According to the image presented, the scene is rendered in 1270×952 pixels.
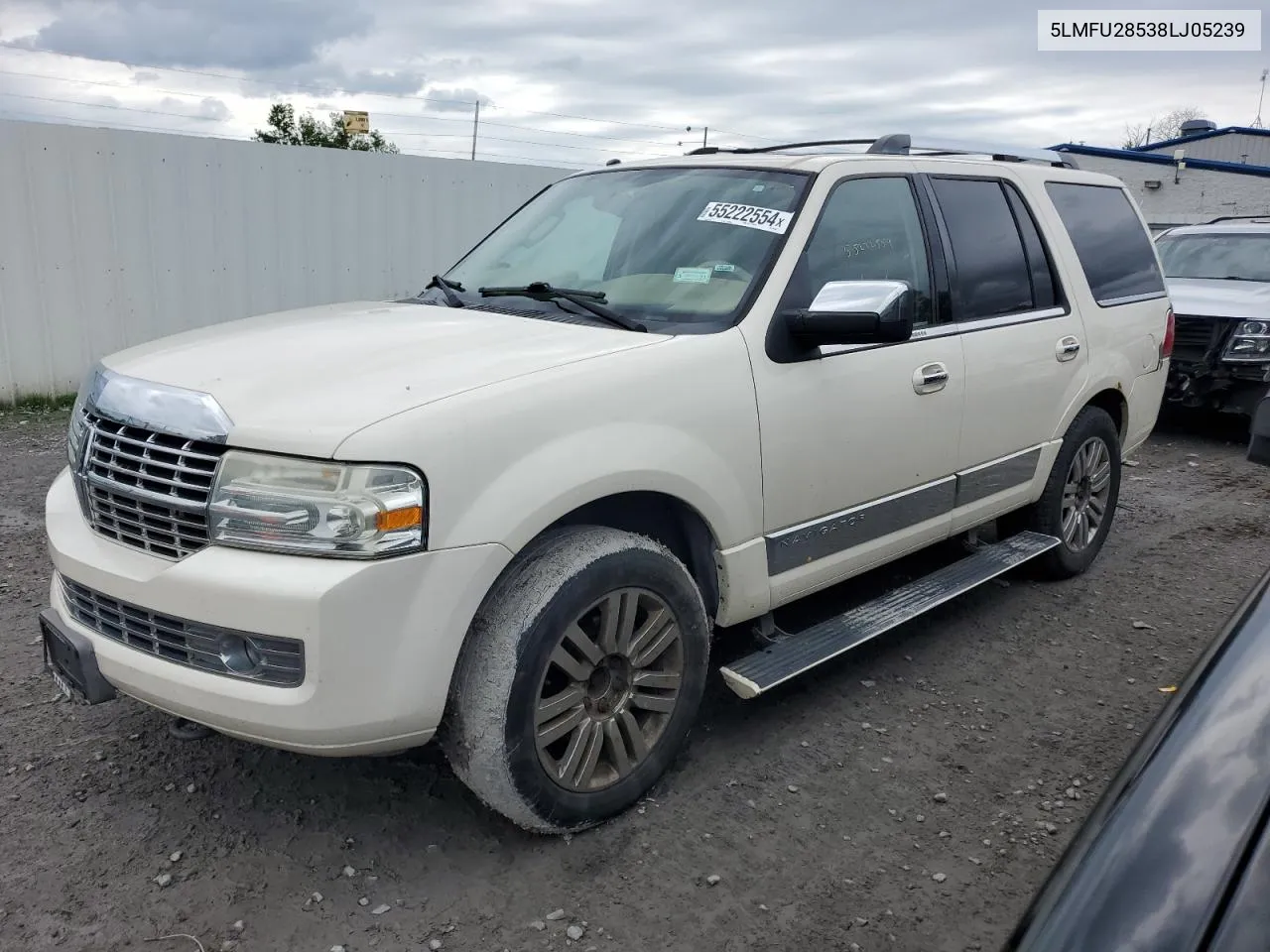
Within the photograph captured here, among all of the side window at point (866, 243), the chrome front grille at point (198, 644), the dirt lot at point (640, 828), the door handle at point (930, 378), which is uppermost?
the side window at point (866, 243)

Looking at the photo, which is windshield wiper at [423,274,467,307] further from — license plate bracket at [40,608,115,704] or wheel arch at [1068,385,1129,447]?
wheel arch at [1068,385,1129,447]

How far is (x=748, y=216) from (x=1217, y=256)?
8.39 meters

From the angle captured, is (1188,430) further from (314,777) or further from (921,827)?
(314,777)

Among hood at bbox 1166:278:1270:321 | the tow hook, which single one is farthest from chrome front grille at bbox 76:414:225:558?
hood at bbox 1166:278:1270:321

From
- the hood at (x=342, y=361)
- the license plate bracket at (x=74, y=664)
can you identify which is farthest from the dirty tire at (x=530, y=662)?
the license plate bracket at (x=74, y=664)

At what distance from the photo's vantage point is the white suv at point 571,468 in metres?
2.44

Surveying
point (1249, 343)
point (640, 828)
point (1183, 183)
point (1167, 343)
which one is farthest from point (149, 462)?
point (1183, 183)

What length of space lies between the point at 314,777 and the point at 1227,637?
2.57 m

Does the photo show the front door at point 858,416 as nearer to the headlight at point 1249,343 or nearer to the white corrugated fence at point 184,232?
the headlight at point 1249,343

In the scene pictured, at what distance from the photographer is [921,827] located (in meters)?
3.10

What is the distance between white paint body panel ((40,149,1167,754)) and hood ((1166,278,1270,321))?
575cm

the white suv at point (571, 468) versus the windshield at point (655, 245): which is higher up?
the windshield at point (655, 245)

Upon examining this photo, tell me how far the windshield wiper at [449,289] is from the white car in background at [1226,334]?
7077 mm

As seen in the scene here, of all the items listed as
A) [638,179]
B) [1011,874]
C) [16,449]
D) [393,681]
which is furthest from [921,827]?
[16,449]
